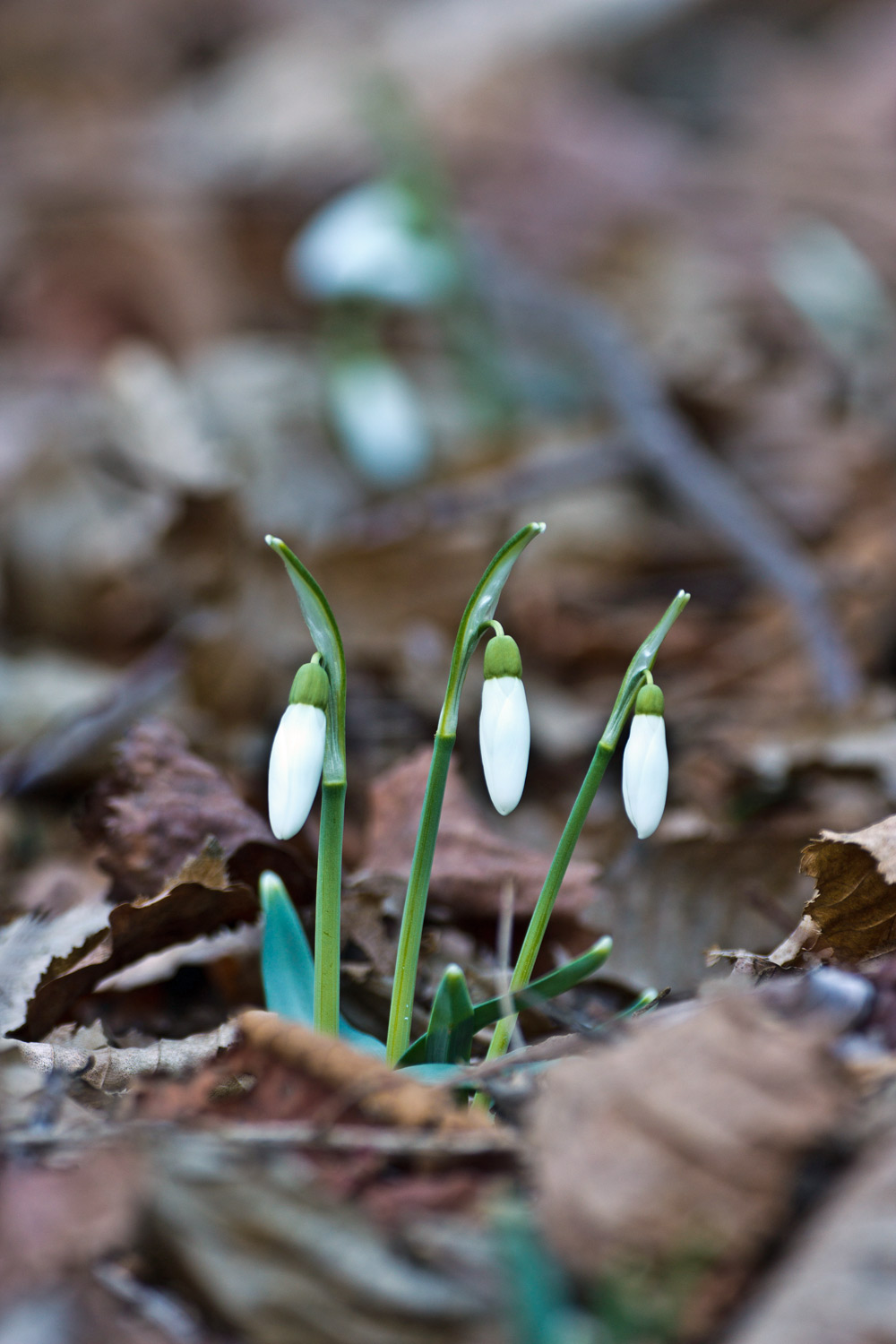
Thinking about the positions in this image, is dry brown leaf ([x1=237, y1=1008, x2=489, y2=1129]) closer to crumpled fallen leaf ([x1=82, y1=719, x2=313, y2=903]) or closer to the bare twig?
crumpled fallen leaf ([x1=82, y1=719, x2=313, y2=903])

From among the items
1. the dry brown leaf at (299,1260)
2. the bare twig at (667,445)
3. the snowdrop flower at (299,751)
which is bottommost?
the bare twig at (667,445)

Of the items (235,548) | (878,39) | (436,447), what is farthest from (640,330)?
(878,39)

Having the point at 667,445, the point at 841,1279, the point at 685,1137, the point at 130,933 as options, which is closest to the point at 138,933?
the point at 130,933

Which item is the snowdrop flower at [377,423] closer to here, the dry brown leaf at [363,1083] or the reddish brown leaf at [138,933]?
the reddish brown leaf at [138,933]

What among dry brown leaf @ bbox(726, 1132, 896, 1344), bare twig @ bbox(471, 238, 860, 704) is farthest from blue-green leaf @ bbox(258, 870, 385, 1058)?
bare twig @ bbox(471, 238, 860, 704)

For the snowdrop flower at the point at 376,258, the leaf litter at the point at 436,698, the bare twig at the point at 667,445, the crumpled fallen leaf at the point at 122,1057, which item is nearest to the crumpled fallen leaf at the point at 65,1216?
the leaf litter at the point at 436,698
